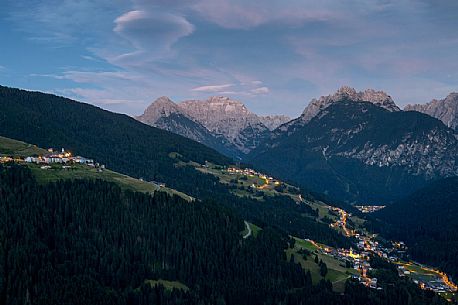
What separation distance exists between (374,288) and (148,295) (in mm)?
86765

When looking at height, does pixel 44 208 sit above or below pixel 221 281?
above

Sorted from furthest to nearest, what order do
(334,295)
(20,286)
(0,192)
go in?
(0,192), (334,295), (20,286)

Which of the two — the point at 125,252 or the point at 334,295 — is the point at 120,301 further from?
the point at 334,295

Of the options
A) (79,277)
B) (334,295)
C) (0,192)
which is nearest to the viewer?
(79,277)

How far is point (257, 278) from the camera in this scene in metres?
193

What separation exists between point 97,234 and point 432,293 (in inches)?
5061

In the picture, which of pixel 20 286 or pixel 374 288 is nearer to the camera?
pixel 20 286

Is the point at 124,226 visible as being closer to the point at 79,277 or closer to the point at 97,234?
the point at 97,234

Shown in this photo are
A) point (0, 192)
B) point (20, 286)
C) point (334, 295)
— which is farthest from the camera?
point (0, 192)

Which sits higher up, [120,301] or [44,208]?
[44,208]

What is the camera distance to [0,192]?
191125 mm

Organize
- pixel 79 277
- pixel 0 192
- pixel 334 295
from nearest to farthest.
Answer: pixel 79 277 → pixel 334 295 → pixel 0 192

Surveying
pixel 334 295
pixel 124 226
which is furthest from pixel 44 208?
pixel 334 295

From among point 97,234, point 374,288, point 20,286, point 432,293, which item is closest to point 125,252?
point 97,234
